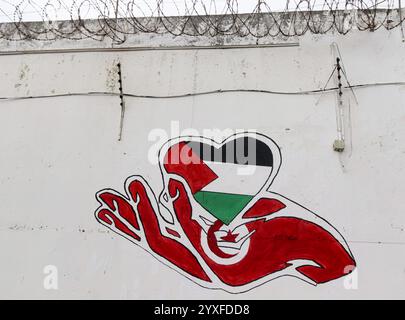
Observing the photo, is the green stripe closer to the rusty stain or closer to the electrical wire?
the electrical wire

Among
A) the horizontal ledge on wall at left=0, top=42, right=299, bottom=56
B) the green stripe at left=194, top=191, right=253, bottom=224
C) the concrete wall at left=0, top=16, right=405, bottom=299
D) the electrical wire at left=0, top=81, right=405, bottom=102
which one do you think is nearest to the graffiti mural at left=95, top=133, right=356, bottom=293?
the green stripe at left=194, top=191, right=253, bottom=224

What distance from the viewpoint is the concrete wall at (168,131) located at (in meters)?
4.36

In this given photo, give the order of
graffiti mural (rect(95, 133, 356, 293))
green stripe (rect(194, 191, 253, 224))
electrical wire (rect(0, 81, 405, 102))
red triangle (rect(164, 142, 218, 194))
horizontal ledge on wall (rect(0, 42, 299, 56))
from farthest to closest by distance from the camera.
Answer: horizontal ledge on wall (rect(0, 42, 299, 56)) → electrical wire (rect(0, 81, 405, 102)) → red triangle (rect(164, 142, 218, 194)) → green stripe (rect(194, 191, 253, 224)) → graffiti mural (rect(95, 133, 356, 293))

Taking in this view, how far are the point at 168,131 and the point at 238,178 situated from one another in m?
0.98

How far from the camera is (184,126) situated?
4750 millimetres

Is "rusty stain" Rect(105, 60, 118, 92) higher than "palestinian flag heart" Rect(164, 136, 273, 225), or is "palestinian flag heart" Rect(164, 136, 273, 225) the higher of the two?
"rusty stain" Rect(105, 60, 118, 92)

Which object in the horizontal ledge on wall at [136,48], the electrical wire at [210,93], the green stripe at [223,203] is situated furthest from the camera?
the horizontal ledge on wall at [136,48]

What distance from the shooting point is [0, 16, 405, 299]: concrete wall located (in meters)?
4.36

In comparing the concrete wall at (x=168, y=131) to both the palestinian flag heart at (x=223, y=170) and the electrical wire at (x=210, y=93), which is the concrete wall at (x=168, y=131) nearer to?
the electrical wire at (x=210, y=93)

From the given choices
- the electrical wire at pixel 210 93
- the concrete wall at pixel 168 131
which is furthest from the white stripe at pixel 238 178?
the electrical wire at pixel 210 93

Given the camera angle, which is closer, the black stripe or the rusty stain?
the black stripe

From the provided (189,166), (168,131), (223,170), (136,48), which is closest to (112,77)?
(136,48)
